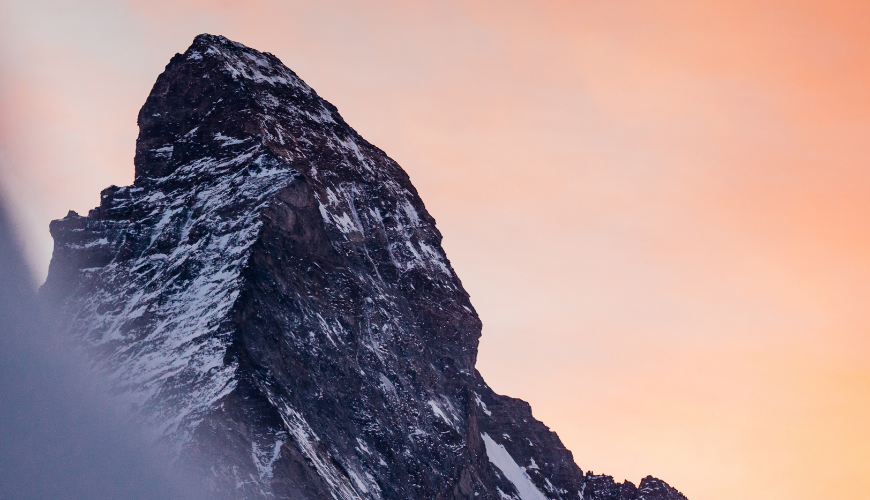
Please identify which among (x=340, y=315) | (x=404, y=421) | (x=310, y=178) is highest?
(x=310, y=178)

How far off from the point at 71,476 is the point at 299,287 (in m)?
36.0

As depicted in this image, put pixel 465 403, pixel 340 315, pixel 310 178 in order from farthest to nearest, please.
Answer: pixel 465 403 < pixel 310 178 < pixel 340 315

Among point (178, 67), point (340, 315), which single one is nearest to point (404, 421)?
point (340, 315)

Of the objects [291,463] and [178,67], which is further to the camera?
[178,67]

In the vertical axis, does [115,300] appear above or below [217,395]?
above

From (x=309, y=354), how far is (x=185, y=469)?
91.2 ft

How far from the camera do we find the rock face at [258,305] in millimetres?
145125

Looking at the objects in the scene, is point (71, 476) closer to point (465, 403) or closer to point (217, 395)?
point (217, 395)

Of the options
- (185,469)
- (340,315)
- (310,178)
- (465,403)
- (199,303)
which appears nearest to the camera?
(185,469)

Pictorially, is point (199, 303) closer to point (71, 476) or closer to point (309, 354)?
point (309, 354)

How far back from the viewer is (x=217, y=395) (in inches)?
5669

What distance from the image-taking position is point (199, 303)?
158 meters

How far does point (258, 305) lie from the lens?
516 feet

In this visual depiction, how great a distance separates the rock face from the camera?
145125 millimetres
